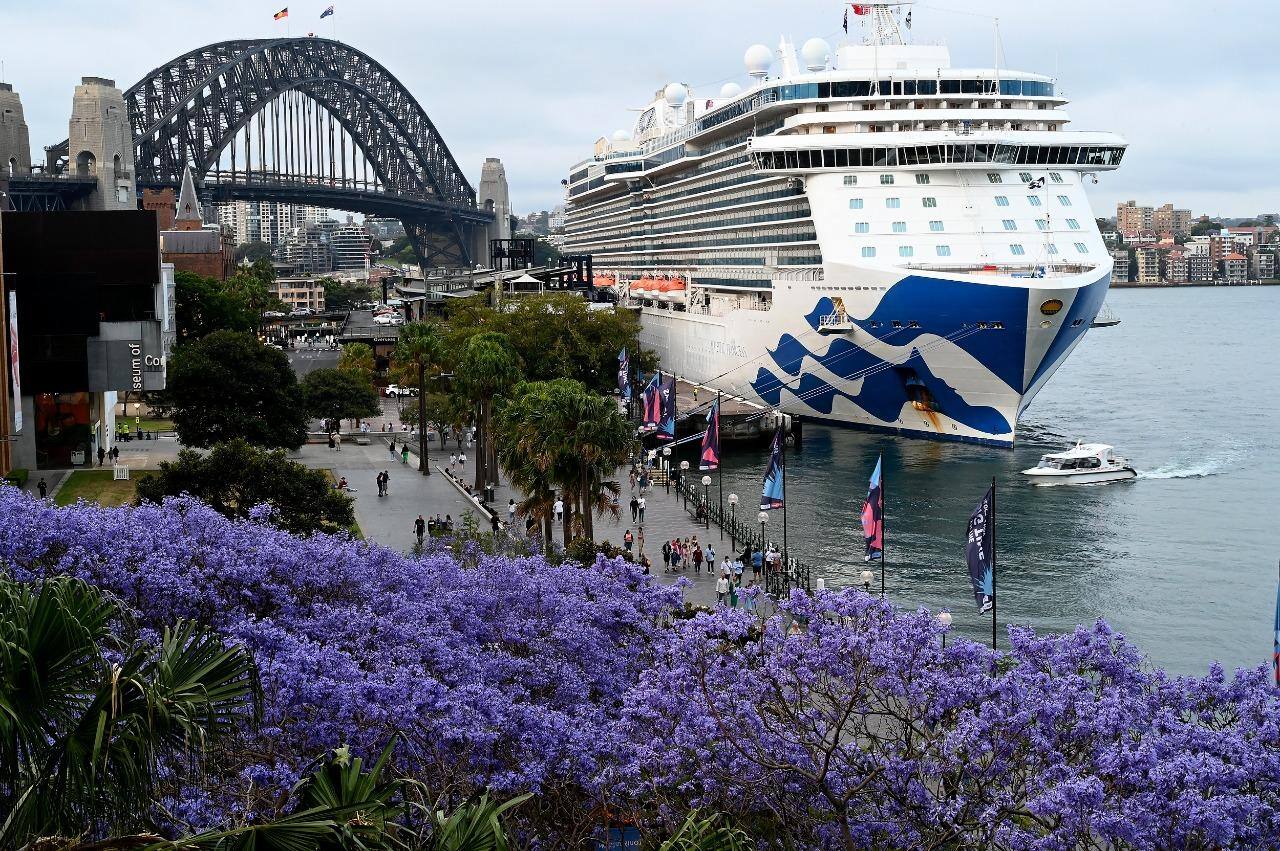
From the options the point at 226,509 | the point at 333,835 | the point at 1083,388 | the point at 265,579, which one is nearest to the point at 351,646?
the point at 265,579

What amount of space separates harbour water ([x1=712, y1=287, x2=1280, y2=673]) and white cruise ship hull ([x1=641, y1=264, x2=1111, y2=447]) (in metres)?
1.70

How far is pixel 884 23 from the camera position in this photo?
69938mm

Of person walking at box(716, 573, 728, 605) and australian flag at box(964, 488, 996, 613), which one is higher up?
australian flag at box(964, 488, 996, 613)

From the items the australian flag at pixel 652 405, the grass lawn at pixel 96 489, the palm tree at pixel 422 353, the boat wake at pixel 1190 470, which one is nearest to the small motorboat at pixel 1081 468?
the boat wake at pixel 1190 470

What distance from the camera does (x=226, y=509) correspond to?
3559 cm

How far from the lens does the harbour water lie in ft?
120

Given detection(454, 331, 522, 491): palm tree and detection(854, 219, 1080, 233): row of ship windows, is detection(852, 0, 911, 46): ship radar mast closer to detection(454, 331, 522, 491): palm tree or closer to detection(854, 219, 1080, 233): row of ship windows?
detection(854, 219, 1080, 233): row of ship windows

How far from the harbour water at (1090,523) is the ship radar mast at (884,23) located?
60.4 ft

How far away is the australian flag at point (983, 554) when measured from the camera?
27719mm

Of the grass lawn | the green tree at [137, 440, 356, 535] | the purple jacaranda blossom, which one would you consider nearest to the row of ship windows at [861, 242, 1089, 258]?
the green tree at [137, 440, 356, 535]

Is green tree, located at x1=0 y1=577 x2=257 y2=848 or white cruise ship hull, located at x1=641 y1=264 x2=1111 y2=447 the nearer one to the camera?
green tree, located at x1=0 y1=577 x2=257 y2=848

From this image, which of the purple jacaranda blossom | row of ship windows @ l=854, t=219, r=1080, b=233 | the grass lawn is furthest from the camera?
row of ship windows @ l=854, t=219, r=1080, b=233

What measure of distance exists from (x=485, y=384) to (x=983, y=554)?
30368 millimetres

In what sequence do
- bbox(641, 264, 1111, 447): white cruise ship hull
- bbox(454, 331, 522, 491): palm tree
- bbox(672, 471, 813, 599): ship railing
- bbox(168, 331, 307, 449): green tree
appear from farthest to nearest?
bbox(641, 264, 1111, 447): white cruise ship hull → bbox(454, 331, 522, 491): palm tree → bbox(168, 331, 307, 449): green tree → bbox(672, 471, 813, 599): ship railing
